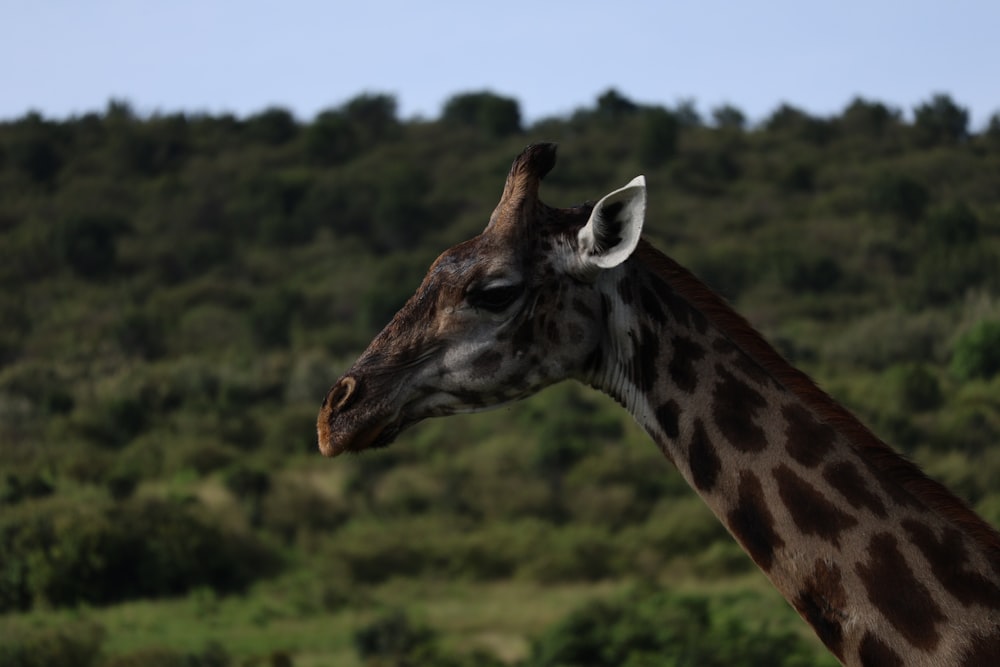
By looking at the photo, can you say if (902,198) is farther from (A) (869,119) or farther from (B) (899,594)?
(B) (899,594)

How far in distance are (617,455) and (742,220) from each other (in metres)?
27.2

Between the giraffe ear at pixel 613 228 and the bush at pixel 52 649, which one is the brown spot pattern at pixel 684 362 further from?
the bush at pixel 52 649

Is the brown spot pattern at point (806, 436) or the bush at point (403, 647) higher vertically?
the brown spot pattern at point (806, 436)

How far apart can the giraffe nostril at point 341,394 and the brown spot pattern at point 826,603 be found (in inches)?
63.0

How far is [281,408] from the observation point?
42.4 m

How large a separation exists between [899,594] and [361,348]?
43307 mm

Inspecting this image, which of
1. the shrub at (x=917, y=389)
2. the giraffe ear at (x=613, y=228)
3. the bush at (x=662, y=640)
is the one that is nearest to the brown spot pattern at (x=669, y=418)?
the giraffe ear at (x=613, y=228)

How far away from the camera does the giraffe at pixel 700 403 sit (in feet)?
14.8

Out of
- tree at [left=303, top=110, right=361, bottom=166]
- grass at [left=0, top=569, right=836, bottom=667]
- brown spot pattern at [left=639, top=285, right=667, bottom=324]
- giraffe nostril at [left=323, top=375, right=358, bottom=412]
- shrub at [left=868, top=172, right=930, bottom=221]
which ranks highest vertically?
tree at [left=303, top=110, right=361, bottom=166]

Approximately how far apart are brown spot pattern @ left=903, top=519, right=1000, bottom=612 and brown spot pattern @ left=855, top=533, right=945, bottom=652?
0.06 metres

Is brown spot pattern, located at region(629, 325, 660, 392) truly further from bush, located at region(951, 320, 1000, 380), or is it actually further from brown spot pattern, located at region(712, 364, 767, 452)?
bush, located at region(951, 320, 1000, 380)

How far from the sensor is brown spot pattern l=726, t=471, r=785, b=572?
4770 mm

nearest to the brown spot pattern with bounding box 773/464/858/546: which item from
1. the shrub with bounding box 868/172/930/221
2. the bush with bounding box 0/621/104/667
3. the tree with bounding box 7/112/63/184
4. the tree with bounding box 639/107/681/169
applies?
the bush with bounding box 0/621/104/667

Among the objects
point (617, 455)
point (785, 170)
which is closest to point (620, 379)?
point (617, 455)
